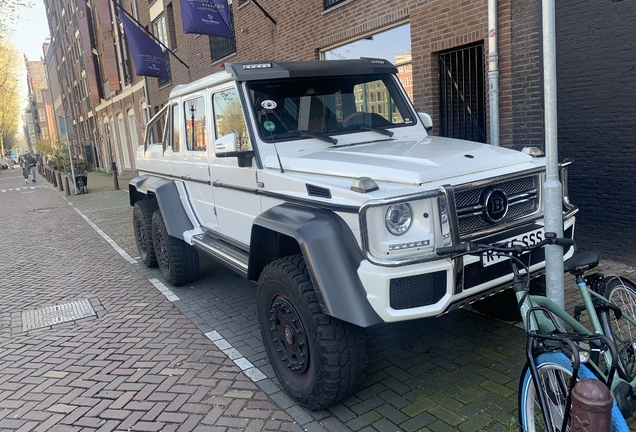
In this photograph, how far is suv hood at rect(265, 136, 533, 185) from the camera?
3.02 meters

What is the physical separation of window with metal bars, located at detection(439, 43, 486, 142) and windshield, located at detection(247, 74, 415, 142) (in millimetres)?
3114

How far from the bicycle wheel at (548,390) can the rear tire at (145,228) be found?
5199 mm

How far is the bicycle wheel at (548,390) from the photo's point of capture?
2.24 meters

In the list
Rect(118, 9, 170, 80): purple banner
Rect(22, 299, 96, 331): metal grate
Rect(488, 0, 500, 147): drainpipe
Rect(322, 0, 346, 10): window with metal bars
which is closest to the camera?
Rect(22, 299, 96, 331): metal grate

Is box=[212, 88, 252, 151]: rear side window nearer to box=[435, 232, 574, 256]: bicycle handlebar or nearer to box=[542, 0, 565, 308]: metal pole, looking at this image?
box=[435, 232, 574, 256]: bicycle handlebar

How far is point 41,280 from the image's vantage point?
23.0 ft

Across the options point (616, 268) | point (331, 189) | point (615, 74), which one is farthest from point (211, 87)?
point (616, 268)

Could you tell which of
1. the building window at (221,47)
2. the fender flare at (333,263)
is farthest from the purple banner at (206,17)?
the fender flare at (333,263)

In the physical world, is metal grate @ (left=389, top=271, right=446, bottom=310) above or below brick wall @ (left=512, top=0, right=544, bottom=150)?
below

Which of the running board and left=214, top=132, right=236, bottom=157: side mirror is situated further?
the running board

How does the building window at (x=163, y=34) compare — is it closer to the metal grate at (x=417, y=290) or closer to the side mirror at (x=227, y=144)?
the side mirror at (x=227, y=144)

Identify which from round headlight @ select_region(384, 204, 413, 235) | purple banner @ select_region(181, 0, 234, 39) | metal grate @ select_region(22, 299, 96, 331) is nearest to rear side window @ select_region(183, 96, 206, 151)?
metal grate @ select_region(22, 299, 96, 331)

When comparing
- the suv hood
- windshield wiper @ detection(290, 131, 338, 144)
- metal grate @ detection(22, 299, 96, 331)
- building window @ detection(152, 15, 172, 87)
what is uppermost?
building window @ detection(152, 15, 172, 87)

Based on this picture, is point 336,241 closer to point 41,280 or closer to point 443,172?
point 443,172
